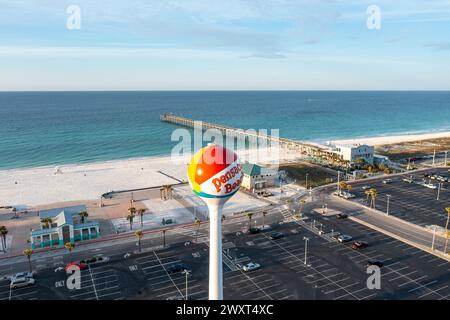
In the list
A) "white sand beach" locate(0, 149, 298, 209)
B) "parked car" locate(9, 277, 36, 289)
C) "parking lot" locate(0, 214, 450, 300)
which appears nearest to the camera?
"parking lot" locate(0, 214, 450, 300)

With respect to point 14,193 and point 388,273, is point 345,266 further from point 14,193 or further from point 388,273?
point 14,193

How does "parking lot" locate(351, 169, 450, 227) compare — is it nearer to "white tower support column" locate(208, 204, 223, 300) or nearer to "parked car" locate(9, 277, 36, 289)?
"white tower support column" locate(208, 204, 223, 300)

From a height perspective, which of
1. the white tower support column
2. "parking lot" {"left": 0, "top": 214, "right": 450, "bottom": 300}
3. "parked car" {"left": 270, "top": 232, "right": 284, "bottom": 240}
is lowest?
"parking lot" {"left": 0, "top": 214, "right": 450, "bottom": 300}

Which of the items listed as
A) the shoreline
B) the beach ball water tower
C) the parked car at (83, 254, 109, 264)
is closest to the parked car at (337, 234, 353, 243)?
the beach ball water tower

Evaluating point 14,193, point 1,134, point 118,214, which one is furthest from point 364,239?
point 1,134

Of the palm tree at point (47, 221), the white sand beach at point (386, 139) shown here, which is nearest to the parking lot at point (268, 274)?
the palm tree at point (47, 221)

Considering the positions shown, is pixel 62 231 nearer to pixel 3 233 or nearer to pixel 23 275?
pixel 3 233
